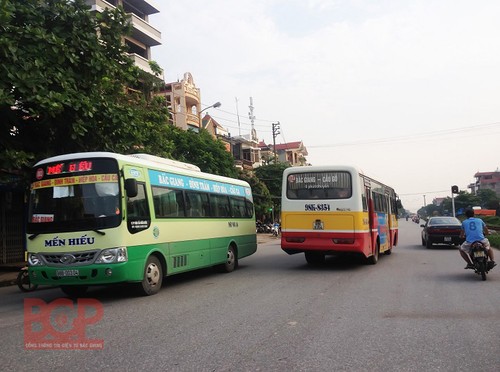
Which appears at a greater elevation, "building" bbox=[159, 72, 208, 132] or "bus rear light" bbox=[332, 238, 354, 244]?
"building" bbox=[159, 72, 208, 132]

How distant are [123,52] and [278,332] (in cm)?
1024

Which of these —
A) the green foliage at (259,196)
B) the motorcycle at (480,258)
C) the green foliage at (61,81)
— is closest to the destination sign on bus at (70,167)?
the green foliage at (61,81)

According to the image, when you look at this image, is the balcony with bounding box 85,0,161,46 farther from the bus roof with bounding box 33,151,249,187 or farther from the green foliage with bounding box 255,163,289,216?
the bus roof with bounding box 33,151,249,187

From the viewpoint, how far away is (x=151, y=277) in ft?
30.4

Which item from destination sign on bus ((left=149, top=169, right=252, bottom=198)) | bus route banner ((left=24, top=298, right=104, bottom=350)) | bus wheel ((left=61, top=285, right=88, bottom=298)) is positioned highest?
destination sign on bus ((left=149, top=169, right=252, bottom=198))

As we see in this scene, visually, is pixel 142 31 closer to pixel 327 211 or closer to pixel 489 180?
pixel 327 211

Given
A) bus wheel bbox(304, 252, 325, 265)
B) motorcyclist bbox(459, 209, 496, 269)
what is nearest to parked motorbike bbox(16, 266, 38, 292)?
bus wheel bbox(304, 252, 325, 265)

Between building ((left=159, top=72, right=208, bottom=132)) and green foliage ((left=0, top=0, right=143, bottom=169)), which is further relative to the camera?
building ((left=159, top=72, right=208, bottom=132))

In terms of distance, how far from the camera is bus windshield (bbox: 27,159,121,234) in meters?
8.41

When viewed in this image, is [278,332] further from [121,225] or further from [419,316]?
[121,225]

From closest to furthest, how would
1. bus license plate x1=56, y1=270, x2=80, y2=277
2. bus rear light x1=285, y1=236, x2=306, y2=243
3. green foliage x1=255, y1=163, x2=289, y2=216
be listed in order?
bus license plate x1=56, y1=270, x2=80, y2=277, bus rear light x1=285, y1=236, x2=306, y2=243, green foliage x1=255, y1=163, x2=289, y2=216

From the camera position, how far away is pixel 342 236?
12.5 meters

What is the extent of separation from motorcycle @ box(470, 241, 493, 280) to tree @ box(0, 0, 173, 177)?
29.4ft

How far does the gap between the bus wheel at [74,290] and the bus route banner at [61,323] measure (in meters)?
0.23
